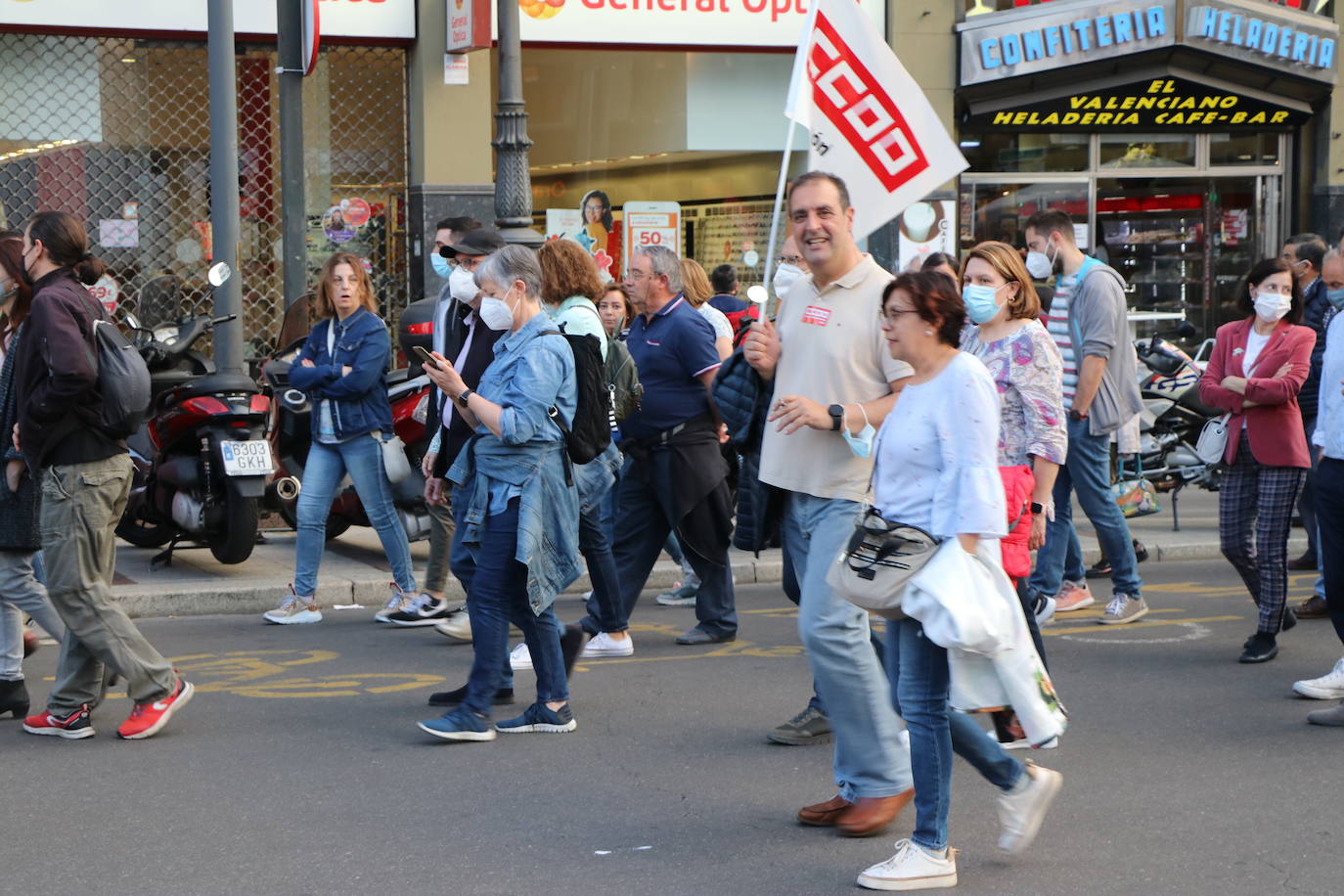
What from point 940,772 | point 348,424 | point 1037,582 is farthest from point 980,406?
point 348,424

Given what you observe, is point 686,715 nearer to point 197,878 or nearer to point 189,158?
point 197,878

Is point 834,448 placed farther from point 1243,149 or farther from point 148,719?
point 1243,149

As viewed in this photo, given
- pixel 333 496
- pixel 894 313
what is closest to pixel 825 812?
pixel 894 313

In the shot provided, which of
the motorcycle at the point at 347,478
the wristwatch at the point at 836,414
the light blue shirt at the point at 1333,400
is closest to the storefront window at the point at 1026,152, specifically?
the motorcycle at the point at 347,478

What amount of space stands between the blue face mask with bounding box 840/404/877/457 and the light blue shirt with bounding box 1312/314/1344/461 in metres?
2.31

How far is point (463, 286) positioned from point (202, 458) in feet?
10.3

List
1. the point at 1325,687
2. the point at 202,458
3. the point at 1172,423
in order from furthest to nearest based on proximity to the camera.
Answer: the point at 1172,423 < the point at 202,458 < the point at 1325,687

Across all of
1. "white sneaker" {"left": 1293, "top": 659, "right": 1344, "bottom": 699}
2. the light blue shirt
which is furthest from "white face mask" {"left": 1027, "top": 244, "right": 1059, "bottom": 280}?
"white sneaker" {"left": 1293, "top": 659, "right": 1344, "bottom": 699}

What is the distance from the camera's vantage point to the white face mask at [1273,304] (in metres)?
7.74

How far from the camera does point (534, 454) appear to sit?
6336 millimetres

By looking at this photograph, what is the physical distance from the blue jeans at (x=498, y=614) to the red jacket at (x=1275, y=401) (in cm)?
338

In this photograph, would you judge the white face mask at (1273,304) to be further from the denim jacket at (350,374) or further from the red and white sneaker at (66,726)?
the red and white sneaker at (66,726)

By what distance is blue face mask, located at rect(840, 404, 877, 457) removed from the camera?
524 centimetres

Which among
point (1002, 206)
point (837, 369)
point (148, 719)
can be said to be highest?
point (1002, 206)
